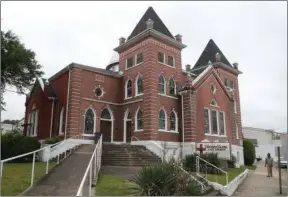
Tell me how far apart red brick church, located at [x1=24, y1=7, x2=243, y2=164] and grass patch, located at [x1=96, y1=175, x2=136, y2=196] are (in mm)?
10710

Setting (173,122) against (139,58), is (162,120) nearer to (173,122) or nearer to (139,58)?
(173,122)

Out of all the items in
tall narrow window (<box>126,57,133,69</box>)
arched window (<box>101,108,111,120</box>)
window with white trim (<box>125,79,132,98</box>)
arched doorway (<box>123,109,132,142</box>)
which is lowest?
arched doorway (<box>123,109,132,142</box>)

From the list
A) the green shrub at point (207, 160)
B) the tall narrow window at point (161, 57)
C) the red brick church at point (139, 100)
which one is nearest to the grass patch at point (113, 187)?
the green shrub at point (207, 160)

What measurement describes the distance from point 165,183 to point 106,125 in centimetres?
1691

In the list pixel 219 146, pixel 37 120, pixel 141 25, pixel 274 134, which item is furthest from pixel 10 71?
pixel 274 134

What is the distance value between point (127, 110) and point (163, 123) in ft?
11.6

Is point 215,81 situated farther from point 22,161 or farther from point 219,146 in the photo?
point 22,161

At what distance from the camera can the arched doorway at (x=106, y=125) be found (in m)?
26.5

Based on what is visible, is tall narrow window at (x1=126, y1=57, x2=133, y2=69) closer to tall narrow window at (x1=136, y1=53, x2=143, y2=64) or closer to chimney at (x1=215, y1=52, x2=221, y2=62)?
tall narrow window at (x1=136, y1=53, x2=143, y2=64)

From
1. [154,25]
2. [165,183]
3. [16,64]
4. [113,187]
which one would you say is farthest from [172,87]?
[165,183]

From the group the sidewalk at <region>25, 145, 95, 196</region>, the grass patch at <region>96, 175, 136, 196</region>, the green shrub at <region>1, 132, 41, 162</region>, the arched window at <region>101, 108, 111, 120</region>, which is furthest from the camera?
the arched window at <region>101, 108, 111, 120</region>

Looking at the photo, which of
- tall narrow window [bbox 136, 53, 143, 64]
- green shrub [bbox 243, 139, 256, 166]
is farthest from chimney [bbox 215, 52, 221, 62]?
tall narrow window [bbox 136, 53, 143, 64]

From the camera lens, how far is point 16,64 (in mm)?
25000

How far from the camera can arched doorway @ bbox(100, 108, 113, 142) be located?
26.5 meters
